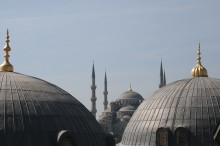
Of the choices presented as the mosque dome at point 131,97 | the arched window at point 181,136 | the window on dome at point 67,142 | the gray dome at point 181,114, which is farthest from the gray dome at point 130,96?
the window on dome at point 67,142

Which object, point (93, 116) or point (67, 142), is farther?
point (93, 116)

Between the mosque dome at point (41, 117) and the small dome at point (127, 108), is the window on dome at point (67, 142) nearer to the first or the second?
the mosque dome at point (41, 117)

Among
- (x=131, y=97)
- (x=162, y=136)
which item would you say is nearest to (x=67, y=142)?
(x=162, y=136)

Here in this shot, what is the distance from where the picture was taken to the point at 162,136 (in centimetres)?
3080

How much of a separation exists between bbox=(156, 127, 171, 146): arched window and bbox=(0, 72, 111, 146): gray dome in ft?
19.7

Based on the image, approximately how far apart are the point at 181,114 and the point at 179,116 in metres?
0.16

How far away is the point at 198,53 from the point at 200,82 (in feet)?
10.7

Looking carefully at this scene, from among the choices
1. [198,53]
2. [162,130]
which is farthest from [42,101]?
[198,53]

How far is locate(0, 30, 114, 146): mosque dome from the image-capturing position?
878 inches

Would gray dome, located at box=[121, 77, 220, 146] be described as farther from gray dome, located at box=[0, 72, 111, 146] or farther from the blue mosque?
gray dome, located at box=[0, 72, 111, 146]

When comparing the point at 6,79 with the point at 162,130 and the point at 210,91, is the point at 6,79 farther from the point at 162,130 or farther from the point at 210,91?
the point at 210,91

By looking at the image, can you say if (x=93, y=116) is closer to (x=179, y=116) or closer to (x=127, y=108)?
(x=179, y=116)

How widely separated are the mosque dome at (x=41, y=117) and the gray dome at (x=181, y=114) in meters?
6.51

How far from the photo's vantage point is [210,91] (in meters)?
32.1
